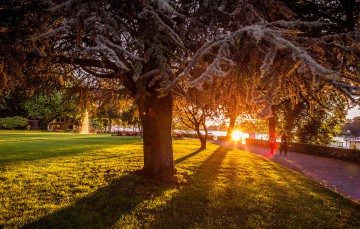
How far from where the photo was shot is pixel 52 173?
9.91 m

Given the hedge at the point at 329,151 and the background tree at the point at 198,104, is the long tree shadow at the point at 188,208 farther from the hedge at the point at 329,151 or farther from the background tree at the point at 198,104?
the hedge at the point at 329,151

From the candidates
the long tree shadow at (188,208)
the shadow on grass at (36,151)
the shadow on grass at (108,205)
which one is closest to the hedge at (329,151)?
the long tree shadow at (188,208)

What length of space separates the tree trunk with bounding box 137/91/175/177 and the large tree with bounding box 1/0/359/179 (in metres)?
0.04

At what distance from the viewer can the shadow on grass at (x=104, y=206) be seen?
5207 millimetres

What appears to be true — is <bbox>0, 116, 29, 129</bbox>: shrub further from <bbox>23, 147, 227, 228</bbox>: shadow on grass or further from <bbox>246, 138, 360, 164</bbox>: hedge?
<bbox>23, 147, 227, 228</bbox>: shadow on grass

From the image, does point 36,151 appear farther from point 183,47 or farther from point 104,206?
point 183,47

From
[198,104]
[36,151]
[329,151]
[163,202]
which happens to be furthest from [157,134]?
[329,151]

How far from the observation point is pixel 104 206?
6.28 m

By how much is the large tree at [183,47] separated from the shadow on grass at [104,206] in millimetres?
1245

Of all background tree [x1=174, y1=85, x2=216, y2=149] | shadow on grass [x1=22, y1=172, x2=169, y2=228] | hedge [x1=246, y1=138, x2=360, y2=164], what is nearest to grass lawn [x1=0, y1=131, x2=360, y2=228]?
shadow on grass [x1=22, y1=172, x2=169, y2=228]

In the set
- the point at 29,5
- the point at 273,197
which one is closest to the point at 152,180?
the point at 273,197

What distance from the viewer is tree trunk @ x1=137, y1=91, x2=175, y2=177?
834cm

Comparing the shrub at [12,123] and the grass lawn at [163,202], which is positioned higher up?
the shrub at [12,123]

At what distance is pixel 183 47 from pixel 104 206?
454cm
